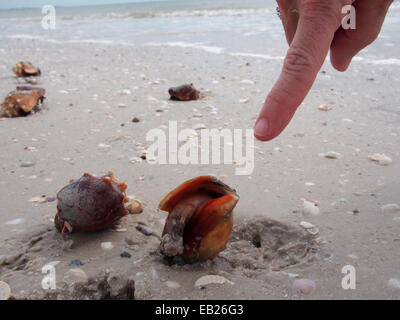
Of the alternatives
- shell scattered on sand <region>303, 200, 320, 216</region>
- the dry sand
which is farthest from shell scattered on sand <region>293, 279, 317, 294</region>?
shell scattered on sand <region>303, 200, 320, 216</region>

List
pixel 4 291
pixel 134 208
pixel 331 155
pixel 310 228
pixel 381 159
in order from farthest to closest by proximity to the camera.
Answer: pixel 331 155
pixel 381 159
pixel 134 208
pixel 310 228
pixel 4 291

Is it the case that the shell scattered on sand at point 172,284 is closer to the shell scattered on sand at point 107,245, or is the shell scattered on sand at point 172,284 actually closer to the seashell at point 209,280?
the seashell at point 209,280

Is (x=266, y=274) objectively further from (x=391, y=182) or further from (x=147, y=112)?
(x=147, y=112)

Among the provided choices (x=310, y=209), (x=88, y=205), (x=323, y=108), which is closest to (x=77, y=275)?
(x=88, y=205)

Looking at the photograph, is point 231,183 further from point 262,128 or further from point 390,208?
point 262,128

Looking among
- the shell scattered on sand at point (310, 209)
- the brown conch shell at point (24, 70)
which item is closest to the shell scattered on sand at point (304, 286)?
the shell scattered on sand at point (310, 209)
